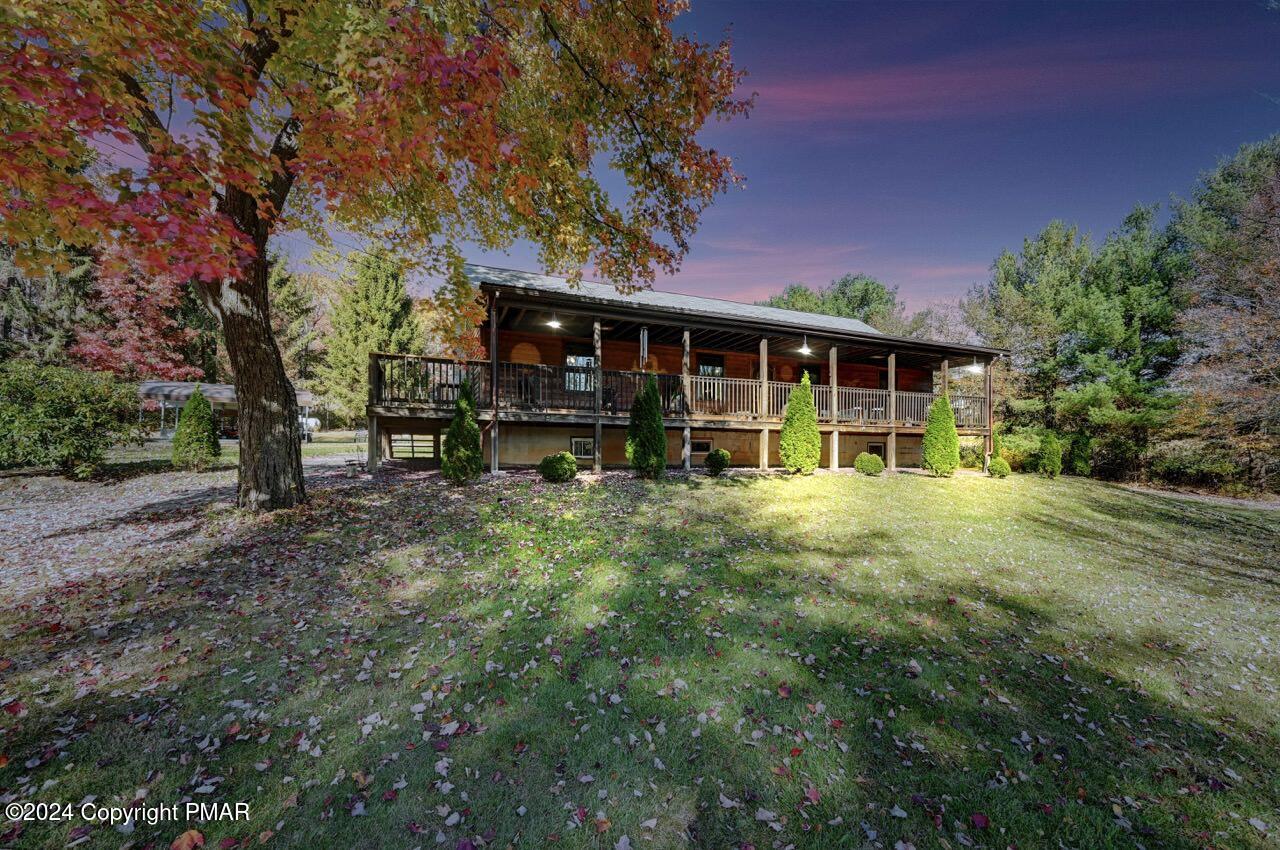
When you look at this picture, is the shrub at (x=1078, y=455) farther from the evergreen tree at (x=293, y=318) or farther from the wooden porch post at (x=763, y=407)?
the evergreen tree at (x=293, y=318)

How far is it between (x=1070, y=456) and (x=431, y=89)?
2667 cm

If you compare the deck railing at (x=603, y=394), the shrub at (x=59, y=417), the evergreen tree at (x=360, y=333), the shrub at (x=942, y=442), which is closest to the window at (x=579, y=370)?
the deck railing at (x=603, y=394)

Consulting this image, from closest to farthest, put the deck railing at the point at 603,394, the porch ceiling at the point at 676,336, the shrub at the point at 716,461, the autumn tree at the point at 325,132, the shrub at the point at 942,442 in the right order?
1. the autumn tree at the point at 325,132
2. the deck railing at the point at 603,394
3. the shrub at the point at 716,461
4. the porch ceiling at the point at 676,336
5. the shrub at the point at 942,442

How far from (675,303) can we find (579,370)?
18.0 feet

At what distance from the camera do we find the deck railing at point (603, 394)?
453 inches

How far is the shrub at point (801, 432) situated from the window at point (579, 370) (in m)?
5.78

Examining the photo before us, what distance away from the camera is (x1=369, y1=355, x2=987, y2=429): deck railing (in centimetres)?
1152

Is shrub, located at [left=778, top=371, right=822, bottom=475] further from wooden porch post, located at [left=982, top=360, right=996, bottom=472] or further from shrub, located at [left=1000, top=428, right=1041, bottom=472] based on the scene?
shrub, located at [left=1000, top=428, right=1041, bottom=472]

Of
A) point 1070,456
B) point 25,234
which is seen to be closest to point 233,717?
point 25,234

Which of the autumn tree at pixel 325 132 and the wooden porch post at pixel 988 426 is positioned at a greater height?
the autumn tree at pixel 325 132

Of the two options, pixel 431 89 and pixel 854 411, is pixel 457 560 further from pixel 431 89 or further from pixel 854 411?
pixel 854 411

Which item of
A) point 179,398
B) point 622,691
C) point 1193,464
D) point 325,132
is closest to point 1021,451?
point 1193,464

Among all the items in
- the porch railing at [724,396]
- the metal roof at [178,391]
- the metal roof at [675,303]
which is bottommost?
the porch railing at [724,396]

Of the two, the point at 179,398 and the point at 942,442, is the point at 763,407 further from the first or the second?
the point at 179,398
